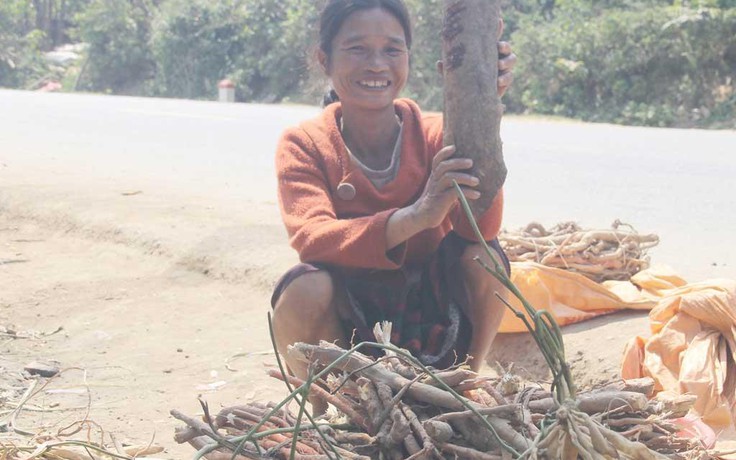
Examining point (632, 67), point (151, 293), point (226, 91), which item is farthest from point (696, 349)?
point (226, 91)

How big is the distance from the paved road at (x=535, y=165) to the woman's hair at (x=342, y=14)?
2605 mm

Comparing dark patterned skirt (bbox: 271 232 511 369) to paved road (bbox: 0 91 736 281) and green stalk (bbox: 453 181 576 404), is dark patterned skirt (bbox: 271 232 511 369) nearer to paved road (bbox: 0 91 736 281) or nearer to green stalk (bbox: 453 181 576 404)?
green stalk (bbox: 453 181 576 404)

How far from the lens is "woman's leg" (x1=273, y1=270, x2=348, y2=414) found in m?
2.65

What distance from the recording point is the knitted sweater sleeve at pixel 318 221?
2.58 meters

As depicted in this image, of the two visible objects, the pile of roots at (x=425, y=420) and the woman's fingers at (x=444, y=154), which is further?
the woman's fingers at (x=444, y=154)

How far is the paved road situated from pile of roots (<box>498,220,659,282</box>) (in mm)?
455

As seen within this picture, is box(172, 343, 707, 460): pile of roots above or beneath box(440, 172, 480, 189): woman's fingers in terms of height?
beneath

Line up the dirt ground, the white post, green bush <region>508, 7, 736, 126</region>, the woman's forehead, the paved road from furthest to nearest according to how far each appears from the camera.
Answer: the white post
green bush <region>508, 7, 736, 126</region>
the paved road
the dirt ground
the woman's forehead

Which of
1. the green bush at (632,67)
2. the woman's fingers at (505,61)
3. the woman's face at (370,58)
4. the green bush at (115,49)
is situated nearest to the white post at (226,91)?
the green bush at (632,67)

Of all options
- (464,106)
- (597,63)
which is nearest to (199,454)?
(464,106)

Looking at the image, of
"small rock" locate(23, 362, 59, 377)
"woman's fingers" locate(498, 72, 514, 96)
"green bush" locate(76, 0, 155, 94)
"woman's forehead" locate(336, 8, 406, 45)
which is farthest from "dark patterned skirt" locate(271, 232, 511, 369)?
"green bush" locate(76, 0, 155, 94)

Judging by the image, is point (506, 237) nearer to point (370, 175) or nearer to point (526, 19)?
point (370, 175)

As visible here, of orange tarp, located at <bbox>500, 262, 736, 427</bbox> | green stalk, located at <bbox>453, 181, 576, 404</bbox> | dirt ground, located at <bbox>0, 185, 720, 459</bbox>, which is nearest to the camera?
green stalk, located at <bbox>453, 181, 576, 404</bbox>

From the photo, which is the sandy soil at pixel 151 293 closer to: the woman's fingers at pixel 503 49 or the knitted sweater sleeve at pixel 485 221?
Result: the knitted sweater sleeve at pixel 485 221
